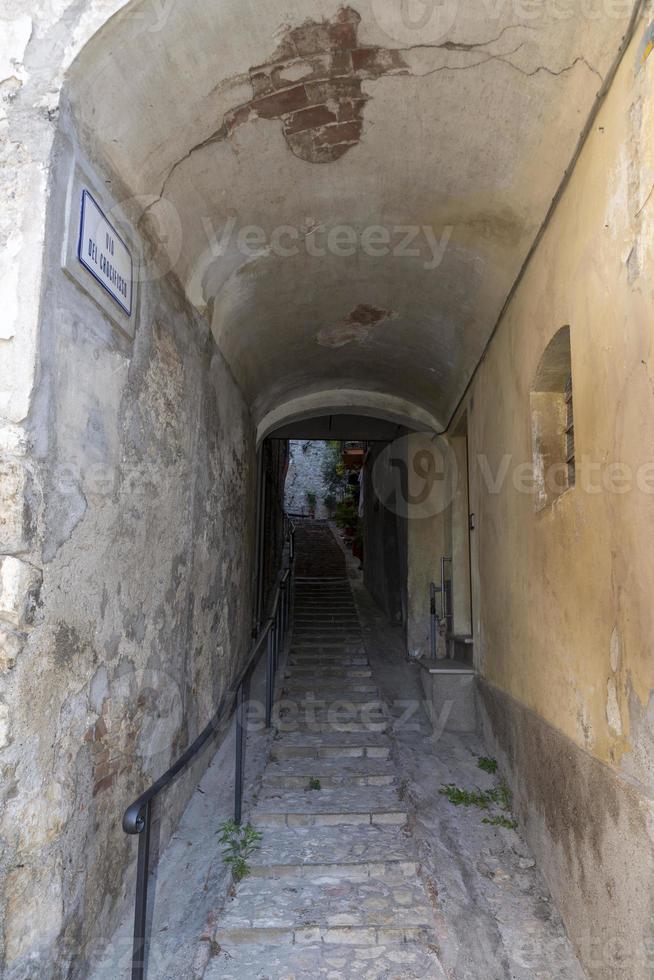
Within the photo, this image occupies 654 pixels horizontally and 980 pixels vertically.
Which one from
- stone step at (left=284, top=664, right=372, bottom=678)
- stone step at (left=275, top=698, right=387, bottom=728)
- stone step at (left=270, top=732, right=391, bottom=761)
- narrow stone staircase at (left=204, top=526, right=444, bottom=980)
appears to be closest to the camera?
narrow stone staircase at (left=204, top=526, right=444, bottom=980)

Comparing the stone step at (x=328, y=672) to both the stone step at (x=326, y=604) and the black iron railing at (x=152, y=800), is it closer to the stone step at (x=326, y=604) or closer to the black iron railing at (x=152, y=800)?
the black iron railing at (x=152, y=800)

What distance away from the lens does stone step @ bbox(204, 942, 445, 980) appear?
7.98 feet

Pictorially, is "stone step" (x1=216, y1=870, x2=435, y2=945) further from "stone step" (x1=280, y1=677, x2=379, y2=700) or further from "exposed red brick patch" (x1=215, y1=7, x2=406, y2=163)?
"exposed red brick patch" (x1=215, y1=7, x2=406, y2=163)

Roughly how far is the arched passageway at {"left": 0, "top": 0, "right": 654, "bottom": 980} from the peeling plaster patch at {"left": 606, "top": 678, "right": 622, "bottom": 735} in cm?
2

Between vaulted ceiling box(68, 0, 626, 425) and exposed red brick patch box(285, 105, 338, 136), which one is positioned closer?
vaulted ceiling box(68, 0, 626, 425)

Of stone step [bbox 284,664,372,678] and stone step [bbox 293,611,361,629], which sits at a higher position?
stone step [bbox 293,611,361,629]

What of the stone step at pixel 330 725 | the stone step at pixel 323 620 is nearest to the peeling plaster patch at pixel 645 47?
the stone step at pixel 330 725

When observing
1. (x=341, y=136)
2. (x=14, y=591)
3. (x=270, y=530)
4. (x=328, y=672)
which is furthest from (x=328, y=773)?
(x=270, y=530)

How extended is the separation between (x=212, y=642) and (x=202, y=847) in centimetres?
119

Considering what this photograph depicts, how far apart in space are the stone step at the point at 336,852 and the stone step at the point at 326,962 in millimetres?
483

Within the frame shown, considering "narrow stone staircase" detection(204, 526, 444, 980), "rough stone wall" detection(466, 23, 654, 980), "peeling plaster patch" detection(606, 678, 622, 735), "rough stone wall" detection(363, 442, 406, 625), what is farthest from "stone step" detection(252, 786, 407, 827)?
"rough stone wall" detection(363, 442, 406, 625)

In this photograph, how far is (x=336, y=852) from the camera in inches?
129

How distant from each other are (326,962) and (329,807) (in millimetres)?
1174

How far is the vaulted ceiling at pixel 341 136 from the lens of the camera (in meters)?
2.25
